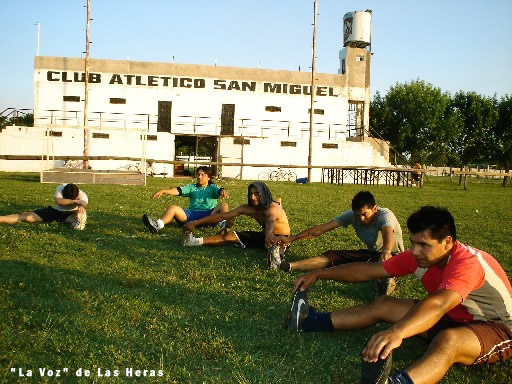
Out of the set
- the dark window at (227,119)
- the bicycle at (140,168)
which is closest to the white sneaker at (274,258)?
the bicycle at (140,168)

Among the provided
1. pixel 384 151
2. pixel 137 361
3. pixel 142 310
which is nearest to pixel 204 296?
pixel 142 310

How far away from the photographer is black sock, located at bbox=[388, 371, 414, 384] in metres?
2.90

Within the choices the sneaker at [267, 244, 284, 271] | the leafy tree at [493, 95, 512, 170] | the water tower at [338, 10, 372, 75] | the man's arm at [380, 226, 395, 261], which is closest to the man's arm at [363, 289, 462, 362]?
the man's arm at [380, 226, 395, 261]

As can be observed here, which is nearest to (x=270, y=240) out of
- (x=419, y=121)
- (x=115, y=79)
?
(x=115, y=79)

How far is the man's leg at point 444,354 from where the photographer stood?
9.93ft

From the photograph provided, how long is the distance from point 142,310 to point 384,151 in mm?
38204

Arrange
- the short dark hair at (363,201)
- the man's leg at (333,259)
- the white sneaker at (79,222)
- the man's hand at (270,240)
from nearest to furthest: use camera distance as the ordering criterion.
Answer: the short dark hair at (363,201)
the man's leg at (333,259)
the man's hand at (270,240)
the white sneaker at (79,222)

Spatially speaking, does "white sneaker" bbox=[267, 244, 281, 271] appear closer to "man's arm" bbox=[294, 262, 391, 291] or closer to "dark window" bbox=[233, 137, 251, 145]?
"man's arm" bbox=[294, 262, 391, 291]

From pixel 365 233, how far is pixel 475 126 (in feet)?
166

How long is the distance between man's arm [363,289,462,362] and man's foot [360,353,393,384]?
0.15ft

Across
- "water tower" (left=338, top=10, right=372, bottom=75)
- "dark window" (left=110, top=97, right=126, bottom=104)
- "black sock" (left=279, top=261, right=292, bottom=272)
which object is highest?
"water tower" (left=338, top=10, right=372, bottom=75)

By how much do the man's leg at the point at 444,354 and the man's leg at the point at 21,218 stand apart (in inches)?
297

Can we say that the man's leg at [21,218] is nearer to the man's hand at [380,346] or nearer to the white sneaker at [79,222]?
the white sneaker at [79,222]

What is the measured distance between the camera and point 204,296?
500 centimetres
